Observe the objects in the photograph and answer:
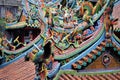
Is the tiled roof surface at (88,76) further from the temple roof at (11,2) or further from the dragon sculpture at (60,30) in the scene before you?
the temple roof at (11,2)

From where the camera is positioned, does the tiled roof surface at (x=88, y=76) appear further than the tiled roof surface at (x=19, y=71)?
No

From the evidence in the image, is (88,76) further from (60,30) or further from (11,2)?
(11,2)

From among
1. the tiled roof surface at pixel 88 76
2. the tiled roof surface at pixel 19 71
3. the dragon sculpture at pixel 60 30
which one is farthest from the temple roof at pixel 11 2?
the tiled roof surface at pixel 88 76

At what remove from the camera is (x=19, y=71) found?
6.30 metres

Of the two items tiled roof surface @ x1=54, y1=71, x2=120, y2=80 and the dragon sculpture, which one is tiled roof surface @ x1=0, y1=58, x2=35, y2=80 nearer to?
the dragon sculpture

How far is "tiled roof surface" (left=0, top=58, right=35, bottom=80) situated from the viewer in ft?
18.5

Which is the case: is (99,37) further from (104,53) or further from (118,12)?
(118,12)

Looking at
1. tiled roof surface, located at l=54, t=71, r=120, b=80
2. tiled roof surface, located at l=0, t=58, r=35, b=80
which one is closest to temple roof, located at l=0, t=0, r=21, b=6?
tiled roof surface, located at l=0, t=58, r=35, b=80

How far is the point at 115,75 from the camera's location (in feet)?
15.9

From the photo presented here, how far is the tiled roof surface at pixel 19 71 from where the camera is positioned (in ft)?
18.5

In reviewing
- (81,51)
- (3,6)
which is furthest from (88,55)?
(3,6)

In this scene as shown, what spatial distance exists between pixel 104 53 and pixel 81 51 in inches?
16.0

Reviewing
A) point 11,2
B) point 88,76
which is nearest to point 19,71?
point 88,76

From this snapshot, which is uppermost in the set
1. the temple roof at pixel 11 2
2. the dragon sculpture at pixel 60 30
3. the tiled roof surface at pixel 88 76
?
the dragon sculpture at pixel 60 30
